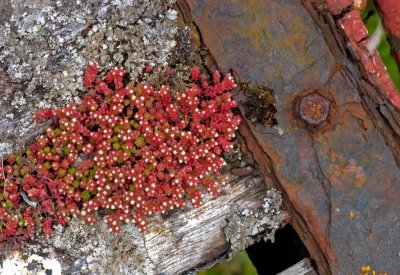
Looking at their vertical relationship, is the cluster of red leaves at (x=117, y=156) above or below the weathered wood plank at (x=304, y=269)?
above

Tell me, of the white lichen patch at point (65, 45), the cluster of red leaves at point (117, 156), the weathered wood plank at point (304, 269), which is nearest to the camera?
the cluster of red leaves at point (117, 156)

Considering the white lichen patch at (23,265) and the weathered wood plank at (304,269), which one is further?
the weathered wood plank at (304,269)

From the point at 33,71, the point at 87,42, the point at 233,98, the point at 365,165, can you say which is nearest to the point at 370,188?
the point at 365,165

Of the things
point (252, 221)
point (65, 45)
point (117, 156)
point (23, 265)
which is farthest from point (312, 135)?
point (23, 265)

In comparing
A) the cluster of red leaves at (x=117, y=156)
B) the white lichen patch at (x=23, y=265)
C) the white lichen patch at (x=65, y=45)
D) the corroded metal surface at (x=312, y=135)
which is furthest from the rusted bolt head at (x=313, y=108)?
the white lichen patch at (x=23, y=265)

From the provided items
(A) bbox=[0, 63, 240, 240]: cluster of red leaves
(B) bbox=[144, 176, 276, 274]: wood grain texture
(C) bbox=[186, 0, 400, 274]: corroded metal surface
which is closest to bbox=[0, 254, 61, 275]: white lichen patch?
(A) bbox=[0, 63, 240, 240]: cluster of red leaves

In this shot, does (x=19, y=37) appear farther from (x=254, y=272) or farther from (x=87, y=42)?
(x=254, y=272)

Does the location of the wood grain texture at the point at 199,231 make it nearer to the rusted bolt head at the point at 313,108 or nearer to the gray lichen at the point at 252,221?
the gray lichen at the point at 252,221

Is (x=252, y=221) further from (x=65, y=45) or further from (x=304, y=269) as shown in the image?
(x=65, y=45)
